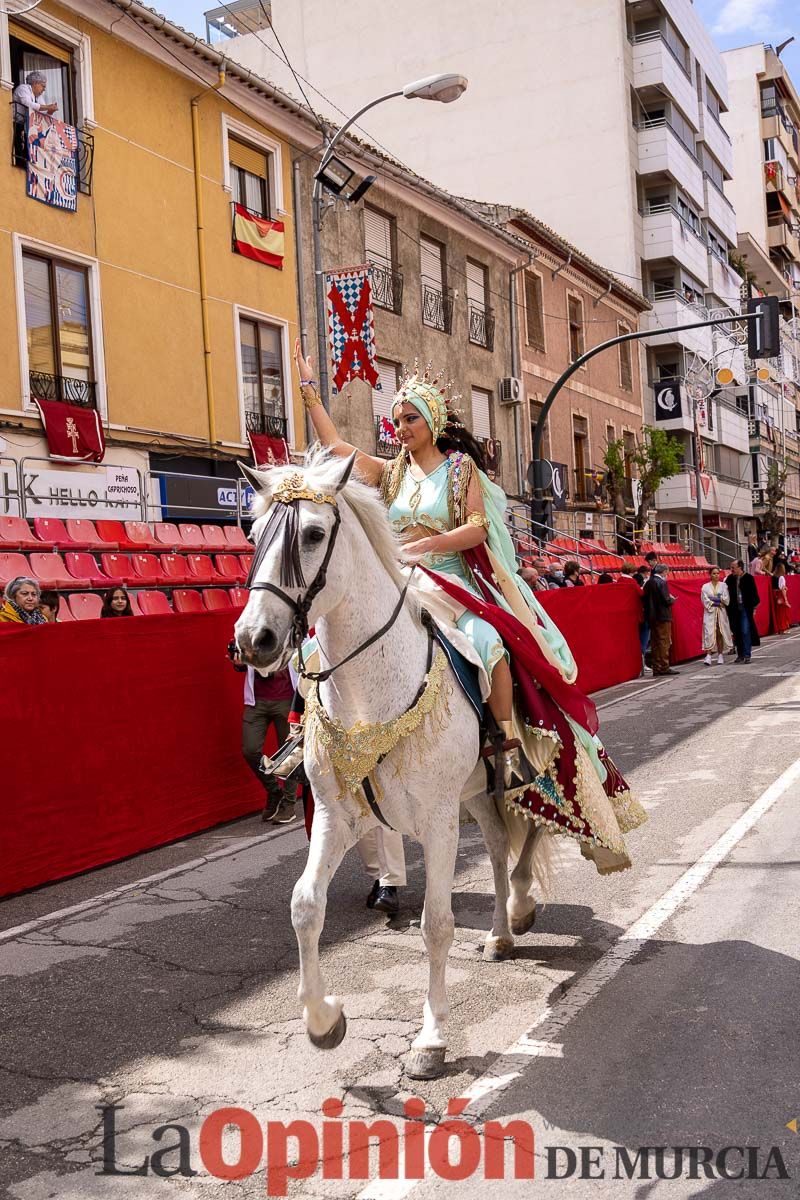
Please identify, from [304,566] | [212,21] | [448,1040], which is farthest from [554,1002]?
[212,21]

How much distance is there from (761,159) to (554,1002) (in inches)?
2531

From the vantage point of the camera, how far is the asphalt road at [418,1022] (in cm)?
324

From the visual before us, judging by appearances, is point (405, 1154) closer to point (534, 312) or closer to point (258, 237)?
point (258, 237)

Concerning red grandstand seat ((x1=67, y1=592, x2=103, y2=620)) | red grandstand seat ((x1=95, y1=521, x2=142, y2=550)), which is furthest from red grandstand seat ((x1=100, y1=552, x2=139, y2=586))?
red grandstand seat ((x1=67, y1=592, x2=103, y2=620))

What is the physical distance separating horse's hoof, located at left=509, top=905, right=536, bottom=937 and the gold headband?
251 cm

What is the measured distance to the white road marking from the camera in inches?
138

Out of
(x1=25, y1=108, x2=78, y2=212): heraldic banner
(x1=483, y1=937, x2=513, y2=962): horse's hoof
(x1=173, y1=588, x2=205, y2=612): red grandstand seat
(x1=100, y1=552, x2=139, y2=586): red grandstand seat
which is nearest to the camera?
(x1=483, y1=937, x2=513, y2=962): horse's hoof

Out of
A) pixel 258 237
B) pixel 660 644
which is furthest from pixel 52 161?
pixel 660 644

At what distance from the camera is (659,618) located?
1864 centimetres

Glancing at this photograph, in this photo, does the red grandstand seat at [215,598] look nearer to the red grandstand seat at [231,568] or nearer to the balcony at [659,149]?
the red grandstand seat at [231,568]

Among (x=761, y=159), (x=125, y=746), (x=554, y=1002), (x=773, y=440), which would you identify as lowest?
(x=554, y=1002)

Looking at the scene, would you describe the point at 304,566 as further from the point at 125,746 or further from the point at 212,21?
the point at 212,21

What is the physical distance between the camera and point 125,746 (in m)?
7.81

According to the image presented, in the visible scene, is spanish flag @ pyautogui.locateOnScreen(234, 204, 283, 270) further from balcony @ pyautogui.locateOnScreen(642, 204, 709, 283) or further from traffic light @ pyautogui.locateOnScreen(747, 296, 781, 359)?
balcony @ pyautogui.locateOnScreen(642, 204, 709, 283)
